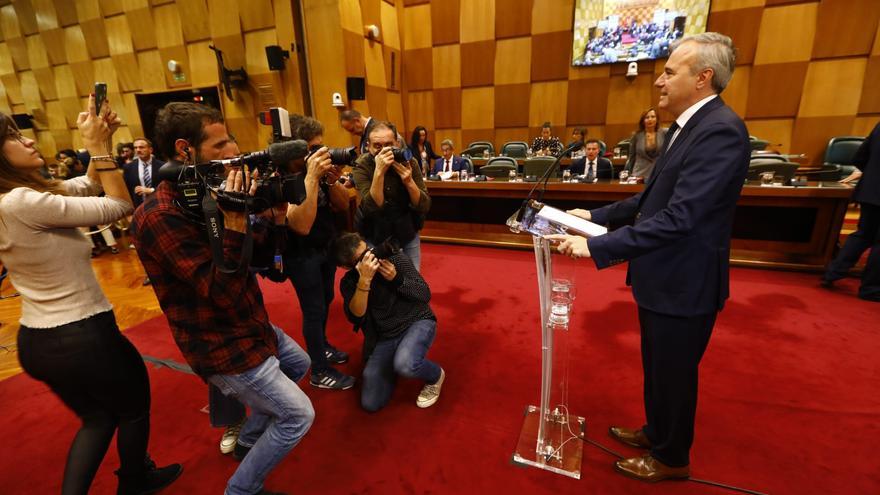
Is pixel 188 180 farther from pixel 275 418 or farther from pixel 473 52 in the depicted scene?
pixel 473 52

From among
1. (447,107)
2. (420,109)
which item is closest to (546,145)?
(447,107)

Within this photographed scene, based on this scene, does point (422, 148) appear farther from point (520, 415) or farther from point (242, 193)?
point (242, 193)

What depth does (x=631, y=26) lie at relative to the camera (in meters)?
5.87

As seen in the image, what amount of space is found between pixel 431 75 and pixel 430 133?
105 centimetres

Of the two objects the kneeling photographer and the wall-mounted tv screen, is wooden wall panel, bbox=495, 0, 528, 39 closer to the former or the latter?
the wall-mounted tv screen

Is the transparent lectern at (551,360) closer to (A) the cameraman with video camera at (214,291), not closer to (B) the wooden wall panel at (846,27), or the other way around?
(A) the cameraman with video camera at (214,291)

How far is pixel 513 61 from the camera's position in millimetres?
6809

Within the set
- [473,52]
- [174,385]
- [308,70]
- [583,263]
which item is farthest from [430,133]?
[174,385]

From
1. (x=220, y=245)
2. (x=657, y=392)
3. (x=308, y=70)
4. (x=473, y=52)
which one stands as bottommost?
(x=657, y=392)

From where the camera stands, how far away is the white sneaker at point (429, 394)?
78.1 inches

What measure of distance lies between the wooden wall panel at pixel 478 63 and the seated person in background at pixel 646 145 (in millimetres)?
3650

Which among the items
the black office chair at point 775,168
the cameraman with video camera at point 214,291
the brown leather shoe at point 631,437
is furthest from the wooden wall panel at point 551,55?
the cameraman with video camera at point 214,291

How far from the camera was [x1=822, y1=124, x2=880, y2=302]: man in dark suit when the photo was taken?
9.36ft

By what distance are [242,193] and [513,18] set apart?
693cm
